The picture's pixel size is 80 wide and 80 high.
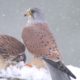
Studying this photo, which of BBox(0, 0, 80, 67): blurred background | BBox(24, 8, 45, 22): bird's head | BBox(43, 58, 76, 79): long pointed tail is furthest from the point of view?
BBox(0, 0, 80, 67): blurred background

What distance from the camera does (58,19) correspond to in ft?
7.77

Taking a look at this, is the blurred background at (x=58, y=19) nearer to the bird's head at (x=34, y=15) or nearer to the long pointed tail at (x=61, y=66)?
the bird's head at (x=34, y=15)

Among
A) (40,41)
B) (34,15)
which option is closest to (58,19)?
(34,15)

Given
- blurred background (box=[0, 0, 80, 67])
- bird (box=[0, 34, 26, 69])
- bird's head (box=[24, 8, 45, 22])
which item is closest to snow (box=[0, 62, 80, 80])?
bird (box=[0, 34, 26, 69])

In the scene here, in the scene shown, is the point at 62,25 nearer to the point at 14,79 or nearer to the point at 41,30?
the point at 41,30

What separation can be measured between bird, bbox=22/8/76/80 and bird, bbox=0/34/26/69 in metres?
0.05

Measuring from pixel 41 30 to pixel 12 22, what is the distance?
1013 mm

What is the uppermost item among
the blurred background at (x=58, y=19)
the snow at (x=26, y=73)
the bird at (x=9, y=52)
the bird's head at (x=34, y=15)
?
the blurred background at (x=58, y=19)

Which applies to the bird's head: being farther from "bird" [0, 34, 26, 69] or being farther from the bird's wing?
"bird" [0, 34, 26, 69]

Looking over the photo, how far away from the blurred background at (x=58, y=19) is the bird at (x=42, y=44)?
0.85 metres

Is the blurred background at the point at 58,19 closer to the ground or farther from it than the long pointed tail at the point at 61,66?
farther from it

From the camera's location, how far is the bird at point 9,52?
3.08ft

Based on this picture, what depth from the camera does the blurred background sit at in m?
2.07

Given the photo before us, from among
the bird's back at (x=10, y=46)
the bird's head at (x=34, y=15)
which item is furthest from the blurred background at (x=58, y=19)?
the bird's back at (x=10, y=46)
